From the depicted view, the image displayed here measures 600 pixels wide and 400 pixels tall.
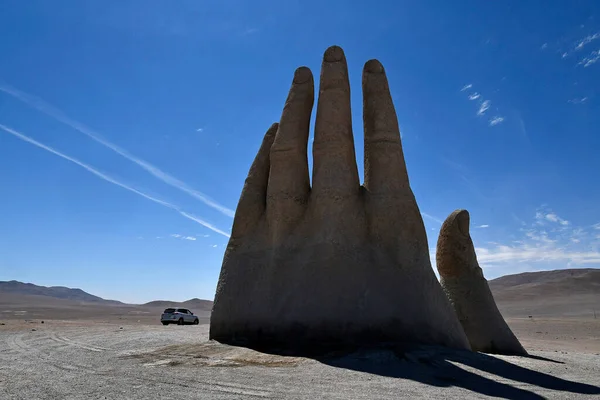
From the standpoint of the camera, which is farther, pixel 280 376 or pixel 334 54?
pixel 334 54

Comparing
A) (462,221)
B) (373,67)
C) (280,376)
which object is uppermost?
(373,67)

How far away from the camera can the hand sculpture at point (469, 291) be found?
43.5ft

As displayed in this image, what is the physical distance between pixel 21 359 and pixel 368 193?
8.65 m

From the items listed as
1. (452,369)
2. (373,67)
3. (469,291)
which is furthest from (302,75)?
(452,369)

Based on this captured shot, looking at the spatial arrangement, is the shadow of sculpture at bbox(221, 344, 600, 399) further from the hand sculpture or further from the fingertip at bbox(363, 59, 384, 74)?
the fingertip at bbox(363, 59, 384, 74)

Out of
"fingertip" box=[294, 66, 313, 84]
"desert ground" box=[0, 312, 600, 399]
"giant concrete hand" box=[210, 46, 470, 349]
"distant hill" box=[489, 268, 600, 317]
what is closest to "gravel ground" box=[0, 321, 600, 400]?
"desert ground" box=[0, 312, 600, 399]

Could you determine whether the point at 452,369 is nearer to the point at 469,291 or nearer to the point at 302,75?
the point at 469,291

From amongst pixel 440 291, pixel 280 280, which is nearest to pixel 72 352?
pixel 280 280

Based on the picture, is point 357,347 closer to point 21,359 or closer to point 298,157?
point 298,157

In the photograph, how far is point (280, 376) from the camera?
8148 mm

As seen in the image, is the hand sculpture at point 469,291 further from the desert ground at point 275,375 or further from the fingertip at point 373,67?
the fingertip at point 373,67

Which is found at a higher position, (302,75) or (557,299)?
(557,299)

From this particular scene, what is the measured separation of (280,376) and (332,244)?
12.8 feet

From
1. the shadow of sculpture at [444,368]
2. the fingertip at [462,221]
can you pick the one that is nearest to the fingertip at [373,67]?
the fingertip at [462,221]
